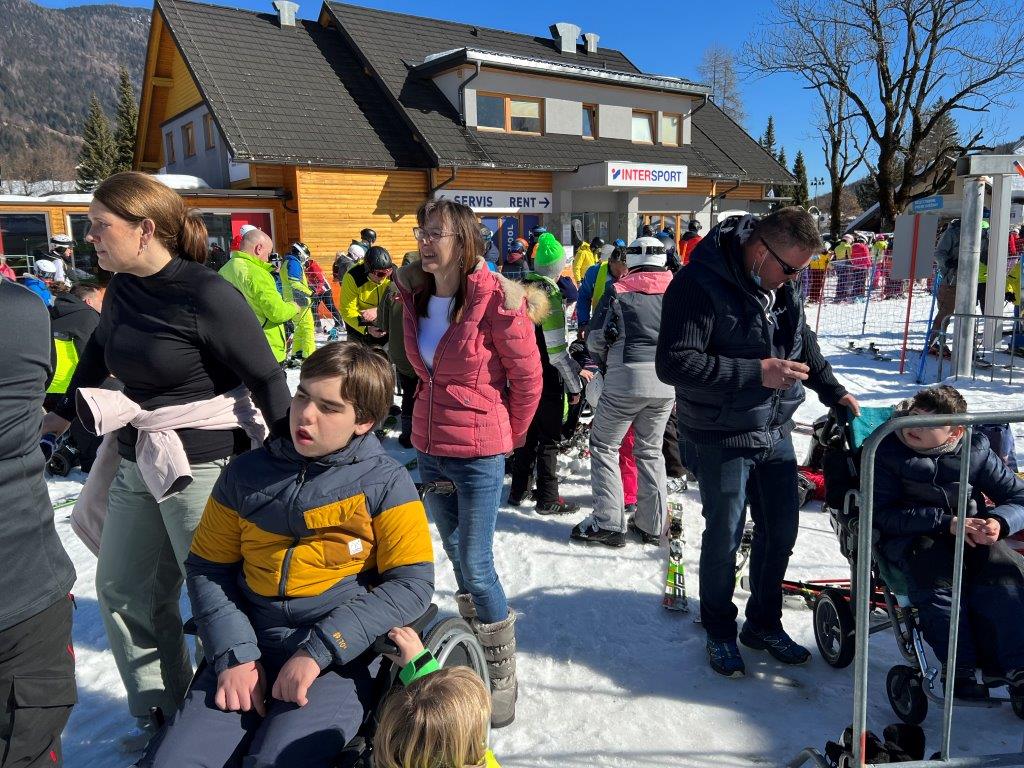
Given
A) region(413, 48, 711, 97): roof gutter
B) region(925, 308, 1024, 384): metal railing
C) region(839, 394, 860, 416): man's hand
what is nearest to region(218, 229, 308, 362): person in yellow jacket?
region(839, 394, 860, 416): man's hand

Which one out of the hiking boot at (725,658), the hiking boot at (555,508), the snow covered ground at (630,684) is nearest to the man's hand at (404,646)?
the snow covered ground at (630,684)

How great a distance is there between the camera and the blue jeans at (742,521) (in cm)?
289

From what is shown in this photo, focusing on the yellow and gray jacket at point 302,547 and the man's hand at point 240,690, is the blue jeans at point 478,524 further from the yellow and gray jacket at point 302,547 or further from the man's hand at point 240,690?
the man's hand at point 240,690

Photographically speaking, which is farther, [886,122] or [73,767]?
[886,122]

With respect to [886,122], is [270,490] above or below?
below

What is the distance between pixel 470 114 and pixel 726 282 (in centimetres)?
1900

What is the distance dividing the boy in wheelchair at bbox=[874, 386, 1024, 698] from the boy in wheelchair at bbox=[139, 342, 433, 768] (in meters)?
1.85

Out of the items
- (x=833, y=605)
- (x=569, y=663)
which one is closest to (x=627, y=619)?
(x=569, y=663)

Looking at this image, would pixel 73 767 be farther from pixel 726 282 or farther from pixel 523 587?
pixel 726 282

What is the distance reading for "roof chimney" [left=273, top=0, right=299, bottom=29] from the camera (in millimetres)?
20609

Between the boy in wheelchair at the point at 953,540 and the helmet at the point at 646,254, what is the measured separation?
Answer: 183 cm

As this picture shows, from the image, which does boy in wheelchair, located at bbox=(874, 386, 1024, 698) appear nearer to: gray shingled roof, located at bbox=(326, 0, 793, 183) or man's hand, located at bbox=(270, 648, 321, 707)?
man's hand, located at bbox=(270, 648, 321, 707)

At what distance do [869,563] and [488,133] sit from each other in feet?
66.2

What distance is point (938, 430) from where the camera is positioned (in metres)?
2.66
